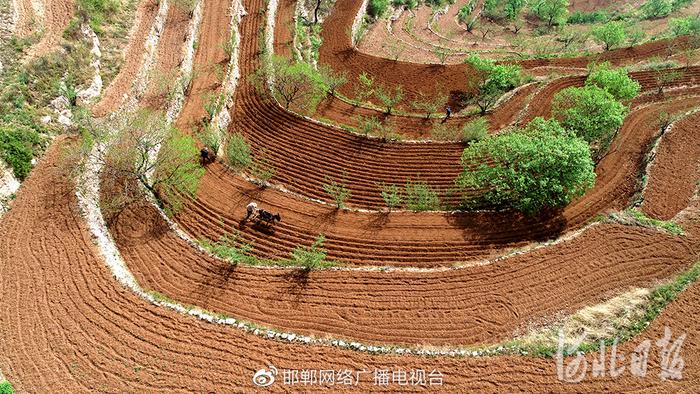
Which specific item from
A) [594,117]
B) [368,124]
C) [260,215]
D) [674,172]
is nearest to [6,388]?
[260,215]

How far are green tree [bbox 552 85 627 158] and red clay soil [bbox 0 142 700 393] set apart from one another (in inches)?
409

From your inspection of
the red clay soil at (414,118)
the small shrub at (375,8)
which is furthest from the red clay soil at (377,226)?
the small shrub at (375,8)

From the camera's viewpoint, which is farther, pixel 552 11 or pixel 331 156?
pixel 552 11

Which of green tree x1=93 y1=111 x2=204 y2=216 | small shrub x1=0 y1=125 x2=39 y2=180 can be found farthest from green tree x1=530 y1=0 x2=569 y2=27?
small shrub x1=0 y1=125 x2=39 y2=180

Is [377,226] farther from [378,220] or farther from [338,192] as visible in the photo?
[338,192]

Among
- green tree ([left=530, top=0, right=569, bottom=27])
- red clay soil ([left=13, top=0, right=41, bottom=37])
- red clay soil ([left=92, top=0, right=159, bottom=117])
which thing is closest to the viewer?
red clay soil ([left=92, top=0, right=159, bottom=117])

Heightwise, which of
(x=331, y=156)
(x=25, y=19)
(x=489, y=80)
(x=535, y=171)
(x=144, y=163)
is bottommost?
(x=144, y=163)

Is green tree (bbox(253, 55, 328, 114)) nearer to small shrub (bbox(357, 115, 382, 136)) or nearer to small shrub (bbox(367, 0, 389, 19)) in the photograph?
small shrub (bbox(357, 115, 382, 136))

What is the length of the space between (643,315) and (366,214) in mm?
12765

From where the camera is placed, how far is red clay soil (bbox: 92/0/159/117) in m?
25.8

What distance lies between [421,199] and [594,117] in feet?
38.0

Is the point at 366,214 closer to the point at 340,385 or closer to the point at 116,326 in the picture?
the point at 340,385

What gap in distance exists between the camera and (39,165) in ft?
70.9

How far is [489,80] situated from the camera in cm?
3325
